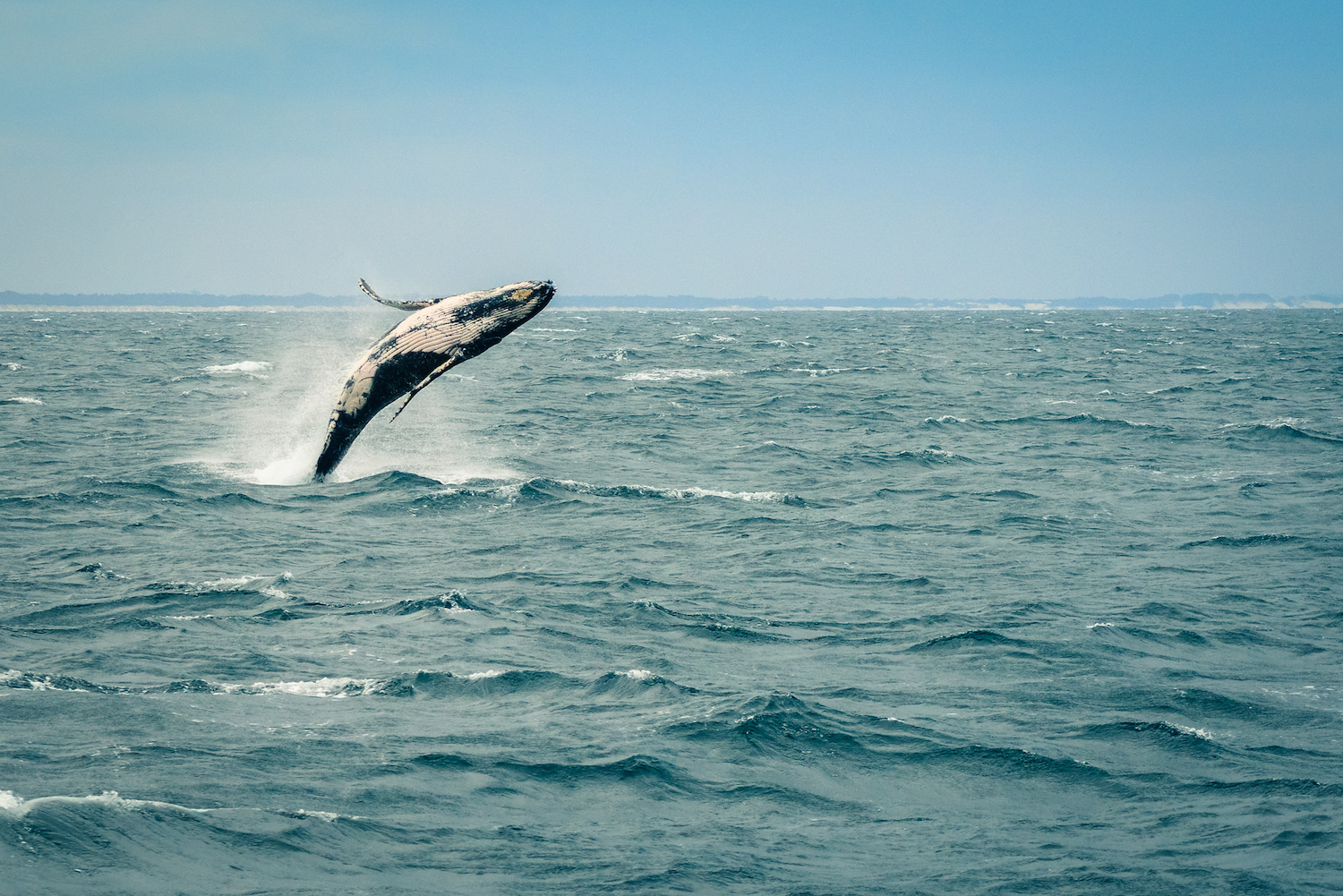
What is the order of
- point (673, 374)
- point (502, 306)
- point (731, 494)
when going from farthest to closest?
point (673, 374) < point (731, 494) < point (502, 306)

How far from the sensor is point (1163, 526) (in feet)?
76.6

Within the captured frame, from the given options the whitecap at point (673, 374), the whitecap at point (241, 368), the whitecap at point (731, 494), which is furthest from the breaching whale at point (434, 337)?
the whitecap at point (241, 368)

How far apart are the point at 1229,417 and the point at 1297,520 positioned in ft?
65.1

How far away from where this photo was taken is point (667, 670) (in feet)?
48.0

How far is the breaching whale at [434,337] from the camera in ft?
53.5

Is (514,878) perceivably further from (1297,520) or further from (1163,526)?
(1297,520)

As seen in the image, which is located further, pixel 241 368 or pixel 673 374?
pixel 241 368

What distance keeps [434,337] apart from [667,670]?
5.91 meters

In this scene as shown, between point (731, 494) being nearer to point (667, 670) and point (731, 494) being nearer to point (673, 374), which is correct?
point (667, 670)

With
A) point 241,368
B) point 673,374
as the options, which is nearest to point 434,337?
point 673,374

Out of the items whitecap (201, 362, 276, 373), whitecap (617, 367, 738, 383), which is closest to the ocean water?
whitecap (617, 367, 738, 383)

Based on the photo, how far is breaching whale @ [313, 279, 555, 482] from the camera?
16.3 m

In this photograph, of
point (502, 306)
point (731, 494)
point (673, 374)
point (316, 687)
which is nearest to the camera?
point (316, 687)

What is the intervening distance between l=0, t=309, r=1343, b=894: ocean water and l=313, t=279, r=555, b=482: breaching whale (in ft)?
10.1
